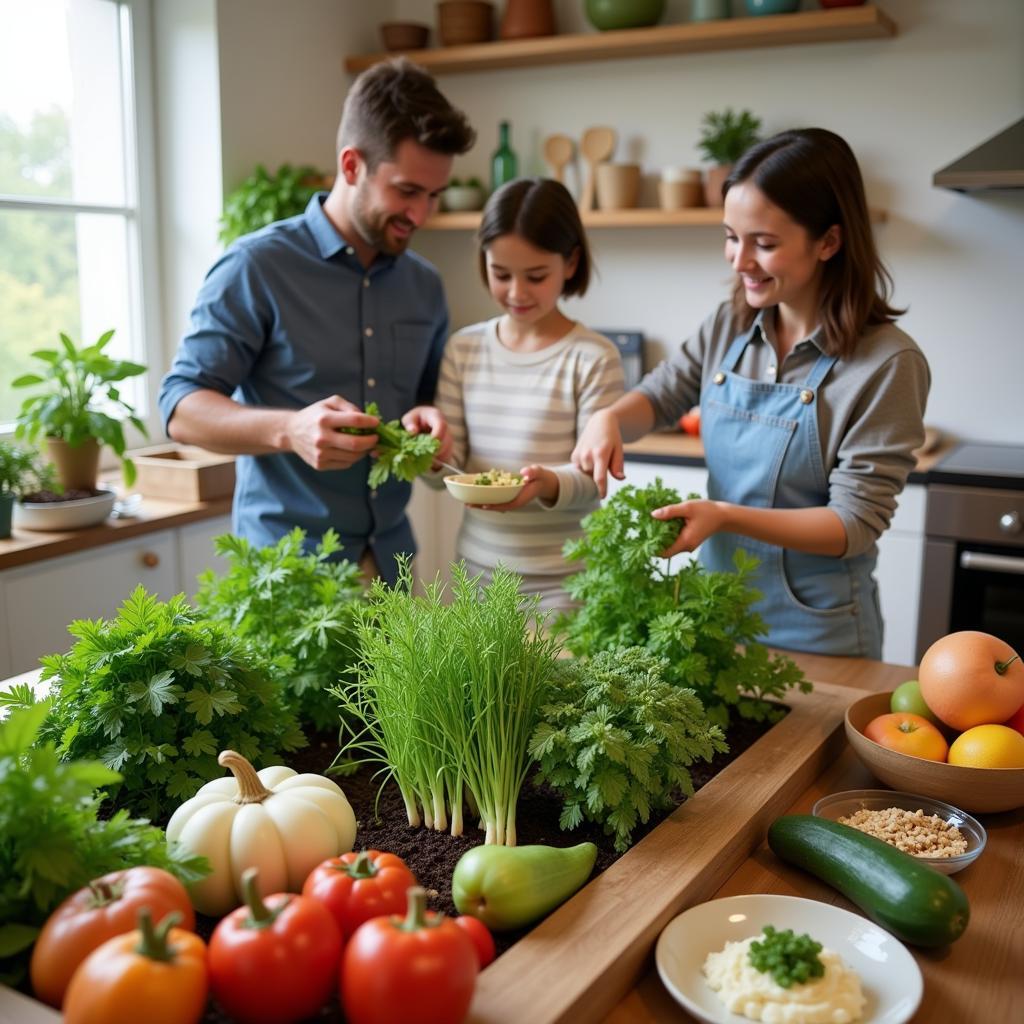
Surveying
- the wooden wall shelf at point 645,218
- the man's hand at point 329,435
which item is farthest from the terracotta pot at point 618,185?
the man's hand at point 329,435

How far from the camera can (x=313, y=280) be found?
2309mm

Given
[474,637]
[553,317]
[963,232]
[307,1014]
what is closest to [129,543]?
[553,317]

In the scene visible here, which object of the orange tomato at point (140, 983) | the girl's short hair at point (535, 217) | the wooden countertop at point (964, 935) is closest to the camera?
the orange tomato at point (140, 983)

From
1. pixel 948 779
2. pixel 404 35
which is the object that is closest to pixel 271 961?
pixel 948 779

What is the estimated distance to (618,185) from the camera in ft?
12.5

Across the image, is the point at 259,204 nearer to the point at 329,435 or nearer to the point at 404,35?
the point at 404,35

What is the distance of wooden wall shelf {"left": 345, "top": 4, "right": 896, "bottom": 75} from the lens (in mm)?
3328

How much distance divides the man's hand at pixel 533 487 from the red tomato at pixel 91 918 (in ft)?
3.72

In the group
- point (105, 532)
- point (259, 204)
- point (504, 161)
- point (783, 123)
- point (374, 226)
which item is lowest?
point (105, 532)

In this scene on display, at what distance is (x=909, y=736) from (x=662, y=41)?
2.90 metres

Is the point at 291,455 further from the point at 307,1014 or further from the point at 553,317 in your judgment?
the point at 307,1014

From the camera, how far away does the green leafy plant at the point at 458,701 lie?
4.11 ft

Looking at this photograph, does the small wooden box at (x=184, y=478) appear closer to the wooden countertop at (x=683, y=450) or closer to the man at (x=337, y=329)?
the man at (x=337, y=329)

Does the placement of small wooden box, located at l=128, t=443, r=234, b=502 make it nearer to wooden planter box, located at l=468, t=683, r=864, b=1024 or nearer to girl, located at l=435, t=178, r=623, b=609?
girl, located at l=435, t=178, r=623, b=609
